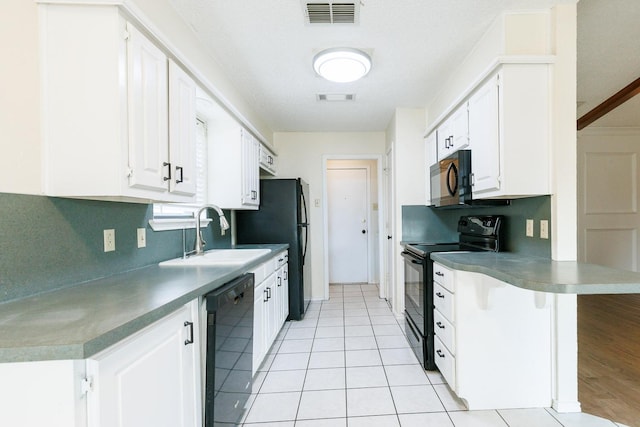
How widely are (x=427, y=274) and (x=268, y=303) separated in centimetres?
131

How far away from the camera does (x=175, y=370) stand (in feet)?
3.72

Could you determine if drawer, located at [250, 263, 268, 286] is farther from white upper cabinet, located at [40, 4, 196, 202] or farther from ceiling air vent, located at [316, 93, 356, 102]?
ceiling air vent, located at [316, 93, 356, 102]

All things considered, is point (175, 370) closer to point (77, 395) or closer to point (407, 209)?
point (77, 395)

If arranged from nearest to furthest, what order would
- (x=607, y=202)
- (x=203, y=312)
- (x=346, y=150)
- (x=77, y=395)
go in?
(x=77, y=395)
(x=203, y=312)
(x=607, y=202)
(x=346, y=150)

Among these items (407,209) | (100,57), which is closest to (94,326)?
(100,57)

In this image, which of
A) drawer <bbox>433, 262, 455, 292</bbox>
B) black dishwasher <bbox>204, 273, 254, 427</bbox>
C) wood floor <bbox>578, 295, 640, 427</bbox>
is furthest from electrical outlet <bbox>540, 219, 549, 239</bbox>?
black dishwasher <bbox>204, 273, 254, 427</bbox>

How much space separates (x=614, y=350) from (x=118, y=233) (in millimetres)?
3734

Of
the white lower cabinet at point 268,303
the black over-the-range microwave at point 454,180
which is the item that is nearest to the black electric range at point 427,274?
the black over-the-range microwave at point 454,180

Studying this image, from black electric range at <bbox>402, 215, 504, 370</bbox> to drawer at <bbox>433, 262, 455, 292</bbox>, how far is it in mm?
89

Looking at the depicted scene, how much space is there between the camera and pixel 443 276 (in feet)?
6.73

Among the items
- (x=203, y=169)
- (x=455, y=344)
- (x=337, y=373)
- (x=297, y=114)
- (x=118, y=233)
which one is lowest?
(x=337, y=373)

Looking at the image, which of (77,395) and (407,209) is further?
(407,209)

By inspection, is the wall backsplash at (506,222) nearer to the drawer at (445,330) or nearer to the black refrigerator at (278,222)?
the drawer at (445,330)

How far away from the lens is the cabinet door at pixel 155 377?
823mm
